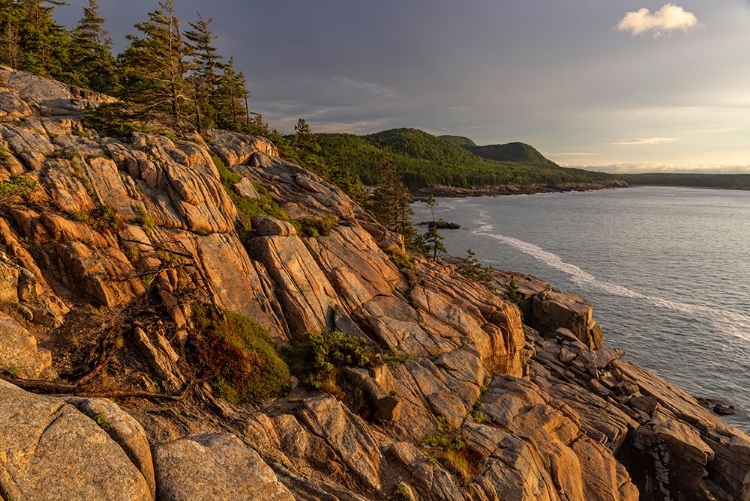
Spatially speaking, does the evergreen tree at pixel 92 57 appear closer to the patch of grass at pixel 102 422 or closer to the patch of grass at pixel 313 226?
the patch of grass at pixel 313 226

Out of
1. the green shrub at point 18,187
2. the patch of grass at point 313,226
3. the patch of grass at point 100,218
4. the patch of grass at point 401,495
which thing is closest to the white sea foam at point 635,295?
the patch of grass at point 313,226

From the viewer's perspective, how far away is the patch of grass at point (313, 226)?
2636 cm

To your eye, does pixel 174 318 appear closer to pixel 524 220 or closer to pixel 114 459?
pixel 114 459

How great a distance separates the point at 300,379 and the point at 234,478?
8.46m

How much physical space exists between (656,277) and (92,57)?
316ft

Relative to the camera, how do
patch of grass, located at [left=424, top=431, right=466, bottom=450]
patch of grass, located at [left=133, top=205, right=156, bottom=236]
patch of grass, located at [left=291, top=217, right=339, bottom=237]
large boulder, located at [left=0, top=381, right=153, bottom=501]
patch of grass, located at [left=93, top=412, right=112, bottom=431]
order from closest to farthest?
large boulder, located at [left=0, top=381, right=153, bottom=501] → patch of grass, located at [left=93, top=412, right=112, bottom=431] → patch of grass, located at [left=424, top=431, right=466, bottom=450] → patch of grass, located at [left=133, top=205, right=156, bottom=236] → patch of grass, located at [left=291, top=217, right=339, bottom=237]

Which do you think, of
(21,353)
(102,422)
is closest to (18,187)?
(21,353)

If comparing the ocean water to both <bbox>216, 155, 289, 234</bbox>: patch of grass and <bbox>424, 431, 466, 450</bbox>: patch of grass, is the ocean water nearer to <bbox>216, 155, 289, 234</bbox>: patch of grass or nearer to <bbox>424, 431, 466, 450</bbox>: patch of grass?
<bbox>424, 431, 466, 450</bbox>: patch of grass

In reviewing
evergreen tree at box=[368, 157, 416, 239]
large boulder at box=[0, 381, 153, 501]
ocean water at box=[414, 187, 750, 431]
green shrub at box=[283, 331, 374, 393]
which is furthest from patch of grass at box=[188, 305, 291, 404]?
evergreen tree at box=[368, 157, 416, 239]

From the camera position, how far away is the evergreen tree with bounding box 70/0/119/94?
1919 inches

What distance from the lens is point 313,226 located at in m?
27.2

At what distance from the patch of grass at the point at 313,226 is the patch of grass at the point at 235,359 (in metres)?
9.59

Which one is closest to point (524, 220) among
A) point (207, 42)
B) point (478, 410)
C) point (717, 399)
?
point (717, 399)

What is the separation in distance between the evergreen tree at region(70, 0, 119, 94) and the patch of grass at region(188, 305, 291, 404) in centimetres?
4271
